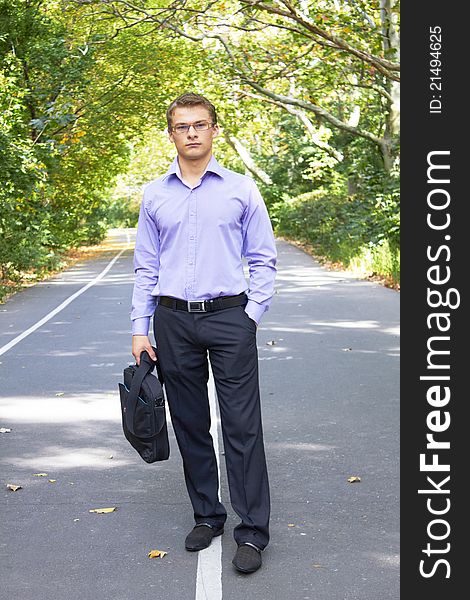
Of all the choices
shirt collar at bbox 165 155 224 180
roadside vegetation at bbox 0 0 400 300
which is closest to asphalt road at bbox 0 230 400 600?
shirt collar at bbox 165 155 224 180

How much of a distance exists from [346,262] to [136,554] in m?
23.1

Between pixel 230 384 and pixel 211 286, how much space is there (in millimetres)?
492

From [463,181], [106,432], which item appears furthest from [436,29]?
[106,432]

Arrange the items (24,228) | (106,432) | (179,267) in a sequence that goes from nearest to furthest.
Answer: (179,267) < (106,432) < (24,228)

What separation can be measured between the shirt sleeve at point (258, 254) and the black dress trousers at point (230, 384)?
0.08 m

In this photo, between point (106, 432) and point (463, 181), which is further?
point (106, 432)

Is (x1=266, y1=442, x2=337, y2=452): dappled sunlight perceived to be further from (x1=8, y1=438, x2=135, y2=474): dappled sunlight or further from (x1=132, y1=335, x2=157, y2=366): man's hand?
(x1=132, y1=335, x2=157, y2=366): man's hand

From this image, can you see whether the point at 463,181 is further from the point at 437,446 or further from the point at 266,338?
the point at 266,338

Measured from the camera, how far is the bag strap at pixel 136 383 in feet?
18.0

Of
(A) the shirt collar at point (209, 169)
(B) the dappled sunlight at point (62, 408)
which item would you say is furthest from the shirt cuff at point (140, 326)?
(B) the dappled sunlight at point (62, 408)

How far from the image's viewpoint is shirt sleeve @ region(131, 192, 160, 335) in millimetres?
5488

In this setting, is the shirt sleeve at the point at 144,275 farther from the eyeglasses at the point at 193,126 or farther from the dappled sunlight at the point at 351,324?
the dappled sunlight at the point at 351,324

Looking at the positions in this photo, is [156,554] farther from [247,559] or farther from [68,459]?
[68,459]

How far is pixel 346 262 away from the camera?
2833cm
